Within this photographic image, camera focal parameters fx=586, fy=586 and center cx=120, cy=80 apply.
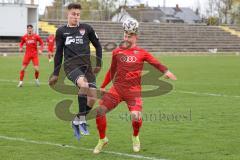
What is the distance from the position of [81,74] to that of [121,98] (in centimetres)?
112

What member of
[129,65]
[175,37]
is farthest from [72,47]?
[175,37]

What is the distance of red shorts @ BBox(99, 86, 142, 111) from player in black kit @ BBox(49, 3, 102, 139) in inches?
31.4

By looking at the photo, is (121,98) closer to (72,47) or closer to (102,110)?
(102,110)

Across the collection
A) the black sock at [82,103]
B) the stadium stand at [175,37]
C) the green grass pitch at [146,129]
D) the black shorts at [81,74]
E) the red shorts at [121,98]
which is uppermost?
the black shorts at [81,74]

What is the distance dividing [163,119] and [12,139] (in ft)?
12.6

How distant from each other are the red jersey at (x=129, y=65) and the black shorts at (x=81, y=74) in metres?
0.92

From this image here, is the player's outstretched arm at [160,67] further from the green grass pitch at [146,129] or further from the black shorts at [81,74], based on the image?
the black shorts at [81,74]

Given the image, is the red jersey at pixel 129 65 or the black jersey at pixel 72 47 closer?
the red jersey at pixel 129 65

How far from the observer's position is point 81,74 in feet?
32.6

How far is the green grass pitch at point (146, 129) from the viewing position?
881cm

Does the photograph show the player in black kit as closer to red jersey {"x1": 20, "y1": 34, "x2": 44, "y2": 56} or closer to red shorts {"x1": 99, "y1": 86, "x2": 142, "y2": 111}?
red shorts {"x1": 99, "y1": 86, "x2": 142, "y2": 111}

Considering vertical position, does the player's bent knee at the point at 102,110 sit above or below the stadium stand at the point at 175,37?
above

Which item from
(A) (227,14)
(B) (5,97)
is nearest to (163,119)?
(B) (5,97)

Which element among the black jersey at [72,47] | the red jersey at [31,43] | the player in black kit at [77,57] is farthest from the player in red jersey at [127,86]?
the red jersey at [31,43]
